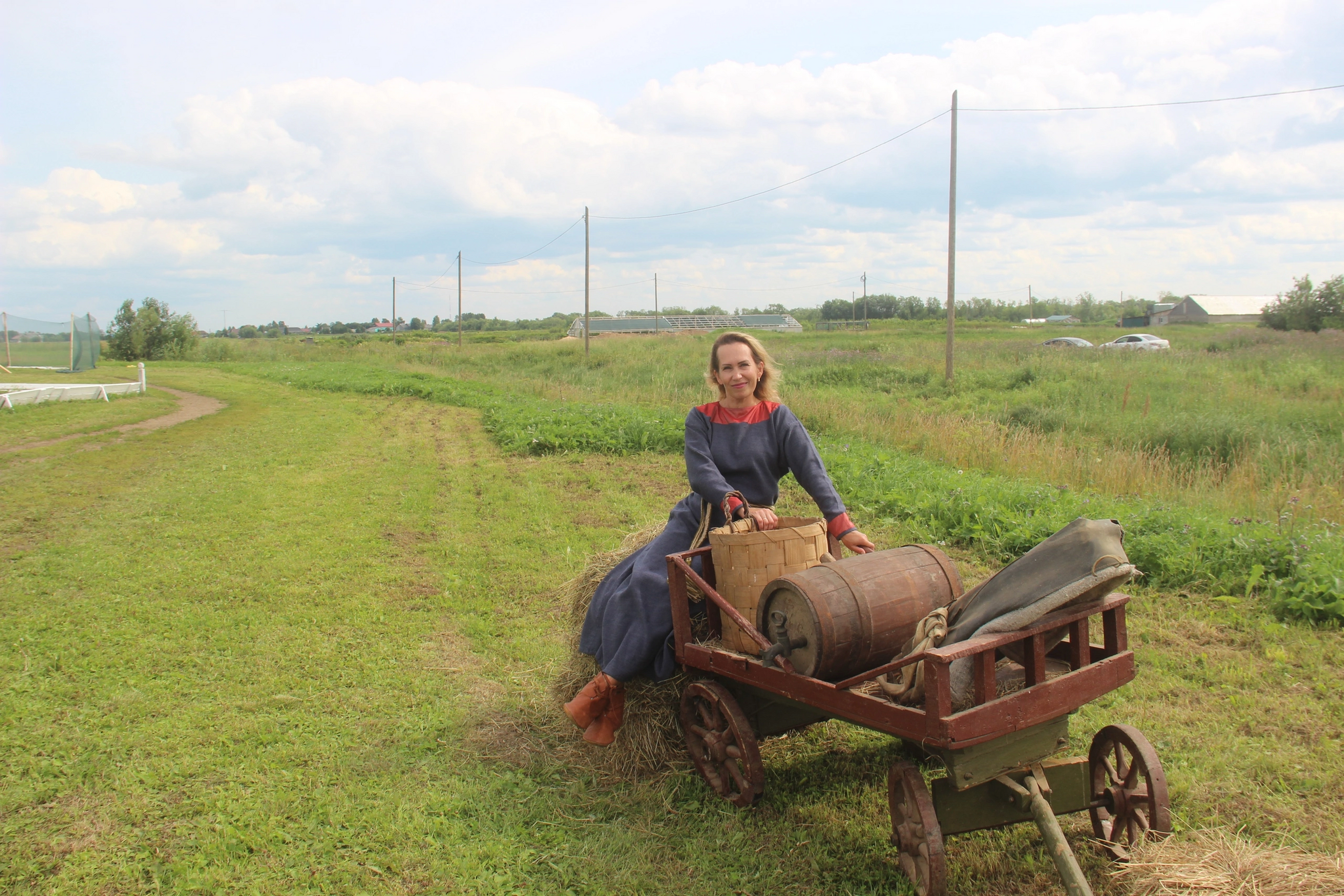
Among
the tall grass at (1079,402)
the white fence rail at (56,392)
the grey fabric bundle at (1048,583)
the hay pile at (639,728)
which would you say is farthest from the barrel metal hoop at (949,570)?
the white fence rail at (56,392)

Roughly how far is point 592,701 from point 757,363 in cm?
177

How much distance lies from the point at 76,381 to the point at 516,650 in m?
25.0

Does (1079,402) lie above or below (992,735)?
above

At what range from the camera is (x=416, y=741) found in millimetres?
4297

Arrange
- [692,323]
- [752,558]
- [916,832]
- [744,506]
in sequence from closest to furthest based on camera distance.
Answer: [916,832] → [752,558] → [744,506] → [692,323]

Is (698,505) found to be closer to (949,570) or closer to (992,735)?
(949,570)

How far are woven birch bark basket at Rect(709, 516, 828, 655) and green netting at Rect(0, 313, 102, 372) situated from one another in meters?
29.3

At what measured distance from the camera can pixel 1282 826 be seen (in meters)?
3.33

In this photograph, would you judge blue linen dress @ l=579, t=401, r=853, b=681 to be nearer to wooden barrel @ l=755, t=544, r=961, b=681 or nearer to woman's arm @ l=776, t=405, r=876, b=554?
woman's arm @ l=776, t=405, r=876, b=554

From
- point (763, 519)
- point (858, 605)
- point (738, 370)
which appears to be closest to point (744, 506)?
point (763, 519)

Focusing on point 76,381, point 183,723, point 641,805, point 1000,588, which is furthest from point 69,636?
point 76,381

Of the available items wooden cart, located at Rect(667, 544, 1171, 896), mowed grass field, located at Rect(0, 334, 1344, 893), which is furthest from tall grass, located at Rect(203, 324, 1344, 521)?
wooden cart, located at Rect(667, 544, 1171, 896)

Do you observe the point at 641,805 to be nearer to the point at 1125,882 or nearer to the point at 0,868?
the point at 1125,882

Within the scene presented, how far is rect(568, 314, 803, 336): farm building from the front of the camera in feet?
279
